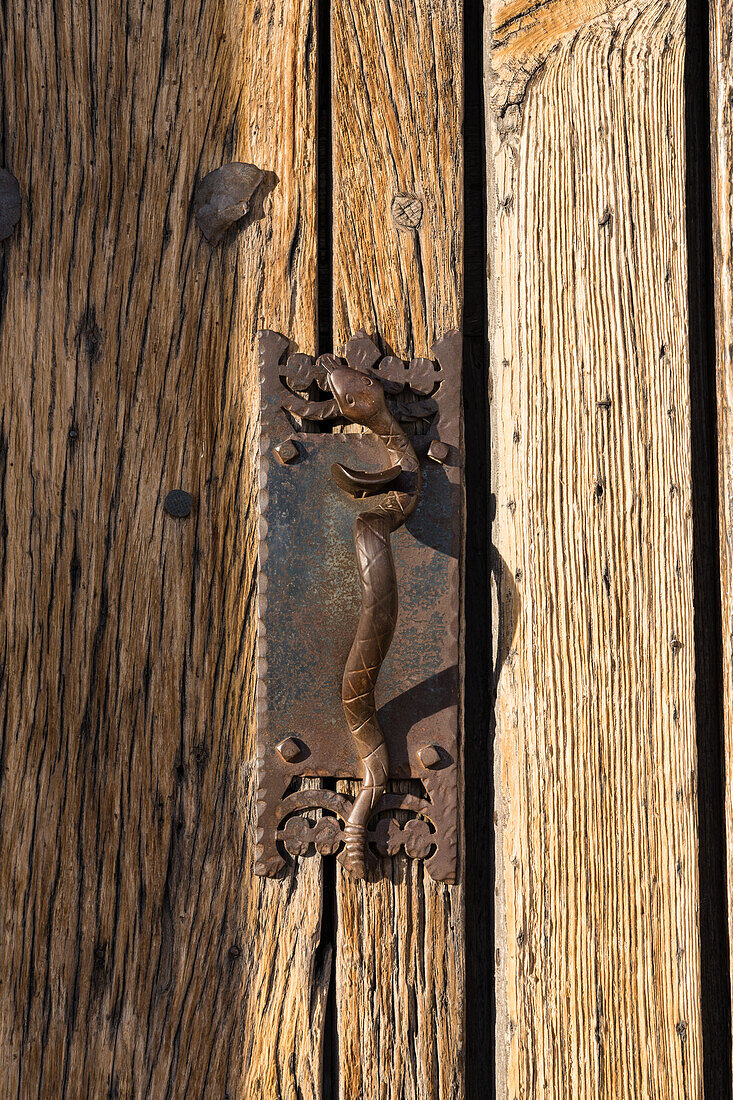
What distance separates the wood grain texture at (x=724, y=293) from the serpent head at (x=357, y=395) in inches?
11.8

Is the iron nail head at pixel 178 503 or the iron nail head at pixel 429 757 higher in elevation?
the iron nail head at pixel 178 503

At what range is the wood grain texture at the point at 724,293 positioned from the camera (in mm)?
702

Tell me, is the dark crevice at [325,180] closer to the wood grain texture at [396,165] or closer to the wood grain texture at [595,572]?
the wood grain texture at [396,165]

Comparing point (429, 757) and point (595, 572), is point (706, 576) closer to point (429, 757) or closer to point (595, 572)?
point (595, 572)

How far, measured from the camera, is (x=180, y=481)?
0.79 meters

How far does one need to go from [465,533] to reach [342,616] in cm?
14

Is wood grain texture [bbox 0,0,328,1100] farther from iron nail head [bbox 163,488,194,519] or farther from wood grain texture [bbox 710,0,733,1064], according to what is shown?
wood grain texture [bbox 710,0,733,1064]

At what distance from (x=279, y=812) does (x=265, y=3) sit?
778 millimetres

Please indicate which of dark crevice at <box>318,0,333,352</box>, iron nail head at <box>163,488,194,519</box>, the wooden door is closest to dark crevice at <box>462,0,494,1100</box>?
the wooden door

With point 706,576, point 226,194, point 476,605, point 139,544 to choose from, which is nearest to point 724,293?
point 706,576

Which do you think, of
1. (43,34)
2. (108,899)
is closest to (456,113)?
(43,34)

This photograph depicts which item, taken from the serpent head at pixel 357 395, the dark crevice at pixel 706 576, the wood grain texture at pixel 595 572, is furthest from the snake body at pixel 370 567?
the dark crevice at pixel 706 576

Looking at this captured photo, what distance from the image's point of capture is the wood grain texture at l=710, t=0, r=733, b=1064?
0.70m

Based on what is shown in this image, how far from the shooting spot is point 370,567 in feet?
2.14
